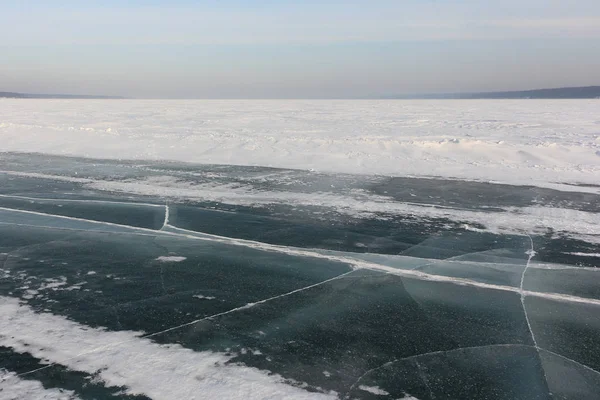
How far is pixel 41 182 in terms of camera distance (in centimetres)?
1084

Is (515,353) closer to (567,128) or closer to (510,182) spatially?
(510,182)

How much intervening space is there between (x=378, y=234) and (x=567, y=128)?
19.1 metres

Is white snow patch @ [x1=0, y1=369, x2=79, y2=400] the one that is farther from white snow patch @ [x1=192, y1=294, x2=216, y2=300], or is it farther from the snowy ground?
the snowy ground

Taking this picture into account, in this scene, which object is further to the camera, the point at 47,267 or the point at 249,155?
the point at 249,155

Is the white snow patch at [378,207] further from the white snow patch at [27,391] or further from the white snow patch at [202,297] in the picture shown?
the white snow patch at [27,391]

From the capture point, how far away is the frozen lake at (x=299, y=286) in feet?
11.3

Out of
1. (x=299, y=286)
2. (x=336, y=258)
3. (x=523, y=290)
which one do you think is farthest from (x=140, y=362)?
(x=523, y=290)

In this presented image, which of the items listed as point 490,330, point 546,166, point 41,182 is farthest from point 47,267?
point 546,166

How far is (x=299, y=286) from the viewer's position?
16.8 feet

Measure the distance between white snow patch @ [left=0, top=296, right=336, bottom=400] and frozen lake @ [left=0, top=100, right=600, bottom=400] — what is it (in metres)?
0.02

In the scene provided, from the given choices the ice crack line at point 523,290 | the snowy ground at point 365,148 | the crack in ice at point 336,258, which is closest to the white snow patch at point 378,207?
the ice crack line at point 523,290

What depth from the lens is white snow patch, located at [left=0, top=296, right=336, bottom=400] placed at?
128 inches

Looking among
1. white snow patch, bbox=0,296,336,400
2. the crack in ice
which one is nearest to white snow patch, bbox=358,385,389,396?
white snow patch, bbox=0,296,336,400

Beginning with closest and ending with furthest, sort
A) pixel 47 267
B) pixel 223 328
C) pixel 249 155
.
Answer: pixel 223 328, pixel 47 267, pixel 249 155
